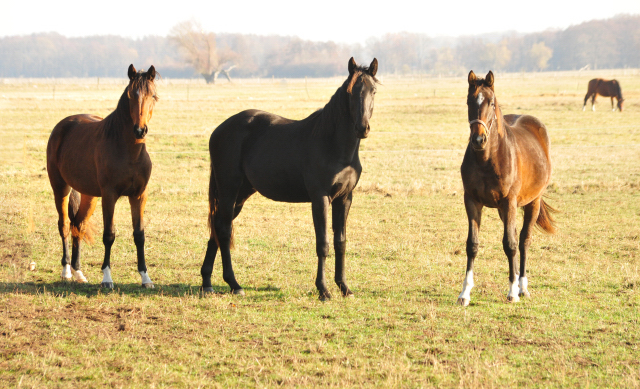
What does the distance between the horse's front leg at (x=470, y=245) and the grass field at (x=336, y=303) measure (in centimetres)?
16

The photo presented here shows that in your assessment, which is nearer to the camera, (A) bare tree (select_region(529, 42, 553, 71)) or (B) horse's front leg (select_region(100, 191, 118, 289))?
(B) horse's front leg (select_region(100, 191, 118, 289))

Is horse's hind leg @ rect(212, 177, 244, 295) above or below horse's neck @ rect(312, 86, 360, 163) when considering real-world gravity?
below

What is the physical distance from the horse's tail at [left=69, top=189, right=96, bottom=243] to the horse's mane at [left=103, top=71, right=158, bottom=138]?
57.9 inches

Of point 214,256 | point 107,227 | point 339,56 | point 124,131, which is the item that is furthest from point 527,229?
point 339,56

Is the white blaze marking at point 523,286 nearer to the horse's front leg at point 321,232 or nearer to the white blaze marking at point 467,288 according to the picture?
the white blaze marking at point 467,288

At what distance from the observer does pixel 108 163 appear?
6113mm

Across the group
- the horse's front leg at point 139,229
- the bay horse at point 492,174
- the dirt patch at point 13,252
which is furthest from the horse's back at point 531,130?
the dirt patch at point 13,252

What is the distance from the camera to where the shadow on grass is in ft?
19.7

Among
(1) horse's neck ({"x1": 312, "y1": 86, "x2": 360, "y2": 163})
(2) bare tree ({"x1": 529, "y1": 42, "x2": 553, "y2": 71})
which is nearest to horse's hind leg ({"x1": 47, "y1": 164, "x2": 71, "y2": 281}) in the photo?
(1) horse's neck ({"x1": 312, "y1": 86, "x2": 360, "y2": 163})

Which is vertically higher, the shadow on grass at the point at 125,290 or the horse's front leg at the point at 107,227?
the horse's front leg at the point at 107,227

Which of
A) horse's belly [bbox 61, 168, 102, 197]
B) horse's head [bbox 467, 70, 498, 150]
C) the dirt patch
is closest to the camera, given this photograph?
horse's head [bbox 467, 70, 498, 150]

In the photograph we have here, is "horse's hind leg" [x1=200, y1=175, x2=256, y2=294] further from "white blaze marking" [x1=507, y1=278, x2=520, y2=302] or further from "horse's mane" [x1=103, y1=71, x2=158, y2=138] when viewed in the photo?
"white blaze marking" [x1=507, y1=278, x2=520, y2=302]

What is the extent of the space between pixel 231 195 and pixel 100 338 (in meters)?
2.12

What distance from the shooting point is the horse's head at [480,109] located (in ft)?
17.6
